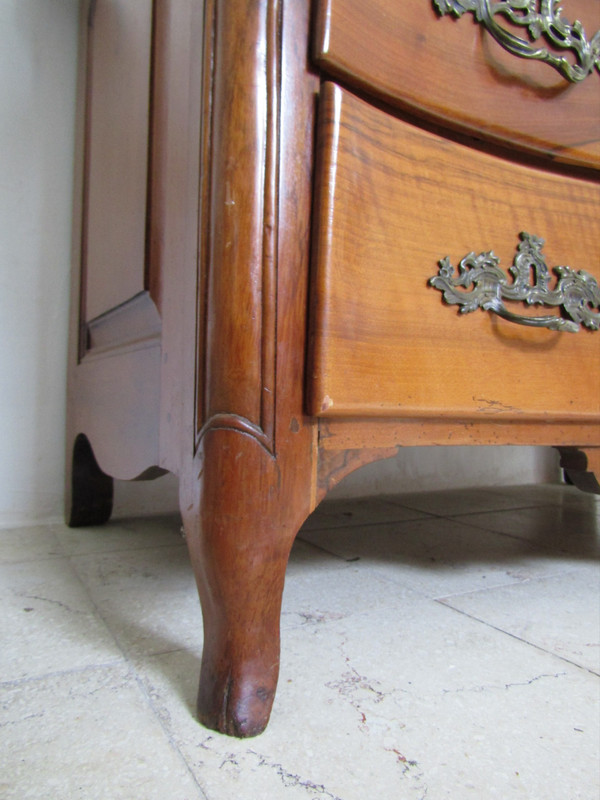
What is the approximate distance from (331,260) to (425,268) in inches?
3.9

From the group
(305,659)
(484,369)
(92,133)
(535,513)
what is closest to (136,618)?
(305,659)

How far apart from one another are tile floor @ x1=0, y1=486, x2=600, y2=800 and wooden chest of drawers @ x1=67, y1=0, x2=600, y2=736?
5 centimetres

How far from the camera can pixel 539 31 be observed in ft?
1.80

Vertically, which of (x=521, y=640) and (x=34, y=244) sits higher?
(x=34, y=244)

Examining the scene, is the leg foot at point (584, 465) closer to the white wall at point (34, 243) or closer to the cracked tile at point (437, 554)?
the cracked tile at point (437, 554)

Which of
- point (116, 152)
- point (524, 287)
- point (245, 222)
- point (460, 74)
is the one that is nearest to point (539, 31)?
point (460, 74)

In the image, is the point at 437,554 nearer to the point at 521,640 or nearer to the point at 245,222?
the point at 521,640

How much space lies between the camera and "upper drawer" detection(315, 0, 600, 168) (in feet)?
1.50

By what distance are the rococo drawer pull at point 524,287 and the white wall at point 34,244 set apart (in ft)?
2.45

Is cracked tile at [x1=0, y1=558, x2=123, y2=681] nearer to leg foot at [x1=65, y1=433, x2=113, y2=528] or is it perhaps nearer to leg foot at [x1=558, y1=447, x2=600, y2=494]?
leg foot at [x1=65, y1=433, x2=113, y2=528]

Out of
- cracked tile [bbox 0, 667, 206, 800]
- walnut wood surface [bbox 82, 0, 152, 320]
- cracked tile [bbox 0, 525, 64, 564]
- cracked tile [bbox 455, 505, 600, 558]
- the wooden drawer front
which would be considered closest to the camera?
cracked tile [bbox 0, 667, 206, 800]

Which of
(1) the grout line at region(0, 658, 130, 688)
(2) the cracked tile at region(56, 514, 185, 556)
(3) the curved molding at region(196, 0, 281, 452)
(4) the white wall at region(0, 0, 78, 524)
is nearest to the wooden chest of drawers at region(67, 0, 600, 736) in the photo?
(3) the curved molding at region(196, 0, 281, 452)

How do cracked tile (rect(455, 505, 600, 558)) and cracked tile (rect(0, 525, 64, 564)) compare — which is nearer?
cracked tile (rect(0, 525, 64, 564))

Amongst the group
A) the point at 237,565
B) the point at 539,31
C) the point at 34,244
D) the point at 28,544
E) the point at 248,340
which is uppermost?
the point at 539,31
